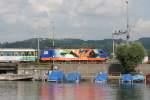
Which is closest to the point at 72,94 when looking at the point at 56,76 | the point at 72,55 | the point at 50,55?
the point at 56,76

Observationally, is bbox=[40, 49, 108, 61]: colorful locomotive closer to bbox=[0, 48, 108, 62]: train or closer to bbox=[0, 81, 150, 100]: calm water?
bbox=[0, 48, 108, 62]: train

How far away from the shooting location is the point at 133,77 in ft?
463

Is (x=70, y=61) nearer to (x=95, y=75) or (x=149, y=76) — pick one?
(x=95, y=75)

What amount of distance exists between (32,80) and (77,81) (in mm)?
15284

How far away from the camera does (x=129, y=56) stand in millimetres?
156250

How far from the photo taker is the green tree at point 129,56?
156000 millimetres

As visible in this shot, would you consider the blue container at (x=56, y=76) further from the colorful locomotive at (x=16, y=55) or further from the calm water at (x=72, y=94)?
the calm water at (x=72, y=94)

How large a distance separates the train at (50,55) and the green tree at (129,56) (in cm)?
1292

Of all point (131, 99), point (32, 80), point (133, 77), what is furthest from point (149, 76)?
point (131, 99)

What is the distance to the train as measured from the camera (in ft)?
555

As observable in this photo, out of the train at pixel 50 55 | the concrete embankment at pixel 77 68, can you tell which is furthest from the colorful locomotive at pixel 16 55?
the concrete embankment at pixel 77 68

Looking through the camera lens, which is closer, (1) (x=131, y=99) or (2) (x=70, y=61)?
(1) (x=131, y=99)

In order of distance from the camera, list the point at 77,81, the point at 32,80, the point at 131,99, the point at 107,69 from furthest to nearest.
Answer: the point at 107,69, the point at 32,80, the point at 77,81, the point at 131,99

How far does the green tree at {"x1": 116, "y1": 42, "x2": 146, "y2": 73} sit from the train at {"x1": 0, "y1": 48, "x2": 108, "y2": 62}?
12.9 m
